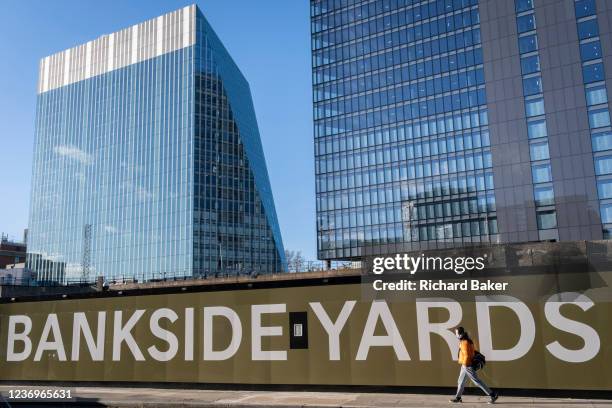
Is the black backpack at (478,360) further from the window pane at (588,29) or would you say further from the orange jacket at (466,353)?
the window pane at (588,29)

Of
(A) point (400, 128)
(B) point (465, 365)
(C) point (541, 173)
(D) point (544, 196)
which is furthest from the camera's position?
(A) point (400, 128)

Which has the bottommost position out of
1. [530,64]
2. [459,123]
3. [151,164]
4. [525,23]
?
[459,123]

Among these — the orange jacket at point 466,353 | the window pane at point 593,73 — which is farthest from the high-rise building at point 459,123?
the orange jacket at point 466,353

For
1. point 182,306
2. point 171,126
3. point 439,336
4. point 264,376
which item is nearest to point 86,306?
point 182,306

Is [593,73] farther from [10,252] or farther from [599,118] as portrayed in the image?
[10,252]

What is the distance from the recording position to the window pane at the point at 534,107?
8012 centimetres

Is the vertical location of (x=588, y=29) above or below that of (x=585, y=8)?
below

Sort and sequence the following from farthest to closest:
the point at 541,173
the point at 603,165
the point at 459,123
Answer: the point at 459,123 < the point at 541,173 < the point at 603,165

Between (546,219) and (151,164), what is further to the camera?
(151,164)

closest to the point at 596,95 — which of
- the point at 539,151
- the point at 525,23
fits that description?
the point at 539,151

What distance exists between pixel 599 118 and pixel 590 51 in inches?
353

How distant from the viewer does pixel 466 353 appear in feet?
53.5

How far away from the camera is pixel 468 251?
19.2 metres

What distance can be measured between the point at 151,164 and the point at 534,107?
80.5 m
